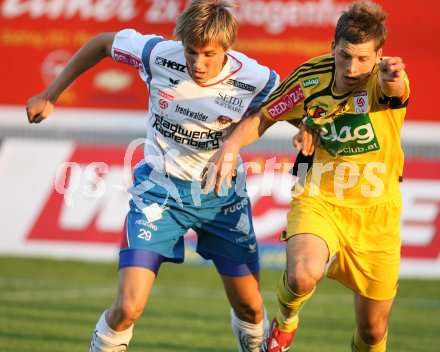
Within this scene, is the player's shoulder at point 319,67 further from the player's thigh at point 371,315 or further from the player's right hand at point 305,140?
the player's thigh at point 371,315

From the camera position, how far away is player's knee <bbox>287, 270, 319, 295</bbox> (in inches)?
235

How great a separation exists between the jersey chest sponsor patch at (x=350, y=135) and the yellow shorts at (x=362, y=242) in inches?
15.1

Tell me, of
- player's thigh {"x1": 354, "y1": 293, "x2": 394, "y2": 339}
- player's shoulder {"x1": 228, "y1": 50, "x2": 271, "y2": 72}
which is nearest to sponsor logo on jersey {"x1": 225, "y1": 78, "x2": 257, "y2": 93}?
player's shoulder {"x1": 228, "y1": 50, "x2": 271, "y2": 72}

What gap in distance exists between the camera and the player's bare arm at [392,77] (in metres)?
5.61

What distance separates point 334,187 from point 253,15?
298 inches

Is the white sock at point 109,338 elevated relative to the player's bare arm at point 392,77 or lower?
lower

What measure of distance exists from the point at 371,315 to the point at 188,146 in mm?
1684

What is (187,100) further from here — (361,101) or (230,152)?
(361,101)

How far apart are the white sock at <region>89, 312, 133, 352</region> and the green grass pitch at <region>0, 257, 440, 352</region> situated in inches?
66.8

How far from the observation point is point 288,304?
20.3 feet

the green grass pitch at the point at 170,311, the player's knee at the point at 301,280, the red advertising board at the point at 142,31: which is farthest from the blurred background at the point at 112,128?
the player's knee at the point at 301,280

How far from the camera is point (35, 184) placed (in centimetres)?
1362

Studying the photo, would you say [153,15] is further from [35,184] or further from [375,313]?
[375,313]

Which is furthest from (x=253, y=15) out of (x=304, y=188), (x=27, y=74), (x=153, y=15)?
(x=304, y=188)
